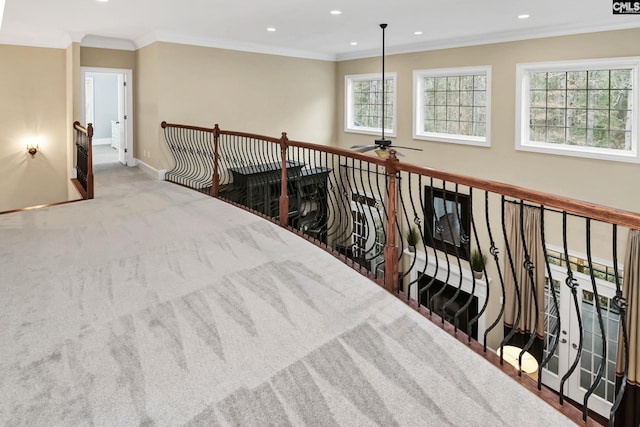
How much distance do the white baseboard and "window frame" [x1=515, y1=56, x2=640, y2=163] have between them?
618cm

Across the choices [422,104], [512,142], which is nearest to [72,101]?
[422,104]

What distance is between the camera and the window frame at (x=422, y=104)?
7418 millimetres

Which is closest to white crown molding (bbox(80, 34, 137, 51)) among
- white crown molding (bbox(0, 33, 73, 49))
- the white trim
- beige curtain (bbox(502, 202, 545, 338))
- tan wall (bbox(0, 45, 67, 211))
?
white crown molding (bbox(0, 33, 73, 49))

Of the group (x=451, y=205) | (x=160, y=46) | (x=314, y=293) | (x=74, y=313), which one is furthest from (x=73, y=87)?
(x=451, y=205)

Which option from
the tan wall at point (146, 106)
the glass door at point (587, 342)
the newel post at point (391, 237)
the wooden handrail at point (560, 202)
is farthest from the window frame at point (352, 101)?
the wooden handrail at point (560, 202)

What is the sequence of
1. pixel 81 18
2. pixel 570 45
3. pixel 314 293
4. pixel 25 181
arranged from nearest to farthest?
pixel 314 293
pixel 81 18
pixel 570 45
pixel 25 181

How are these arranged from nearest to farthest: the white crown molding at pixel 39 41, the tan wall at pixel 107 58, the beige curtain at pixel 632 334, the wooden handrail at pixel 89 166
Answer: the beige curtain at pixel 632 334, the wooden handrail at pixel 89 166, the white crown molding at pixel 39 41, the tan wall at pixel 107 58

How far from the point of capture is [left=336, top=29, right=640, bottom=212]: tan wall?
5895 mm

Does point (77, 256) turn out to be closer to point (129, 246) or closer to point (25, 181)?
point (129, 246)

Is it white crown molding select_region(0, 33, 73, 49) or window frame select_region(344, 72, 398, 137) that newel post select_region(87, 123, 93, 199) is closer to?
white crown molding select_region(0, 33, 73, 49)

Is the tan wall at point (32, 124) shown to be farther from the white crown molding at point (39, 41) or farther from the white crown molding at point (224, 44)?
the white crown molding at point (224, 44)

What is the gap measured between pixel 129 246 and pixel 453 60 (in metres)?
6.60

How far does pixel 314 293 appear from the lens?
303 centimetres

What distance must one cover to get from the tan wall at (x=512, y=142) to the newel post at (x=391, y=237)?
4659mm
